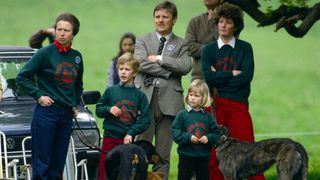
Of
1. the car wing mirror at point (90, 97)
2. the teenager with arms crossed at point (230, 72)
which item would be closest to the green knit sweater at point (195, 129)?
the teenager with arms crossed at point (230, 72)

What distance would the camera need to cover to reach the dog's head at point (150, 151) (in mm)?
14336

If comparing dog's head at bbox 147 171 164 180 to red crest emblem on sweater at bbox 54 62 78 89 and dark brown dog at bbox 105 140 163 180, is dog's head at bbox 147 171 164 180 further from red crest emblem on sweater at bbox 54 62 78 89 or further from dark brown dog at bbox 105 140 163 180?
red crest emblem on sweater at bbox 54 62 78 89

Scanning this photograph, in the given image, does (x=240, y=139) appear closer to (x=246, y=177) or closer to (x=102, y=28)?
(x=246, y=177)

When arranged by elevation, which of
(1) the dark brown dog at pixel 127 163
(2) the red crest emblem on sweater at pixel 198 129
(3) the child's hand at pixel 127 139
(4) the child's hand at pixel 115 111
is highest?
(4) the child's hand at pixel 115 111

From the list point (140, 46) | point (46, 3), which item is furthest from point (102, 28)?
point (140, 46)

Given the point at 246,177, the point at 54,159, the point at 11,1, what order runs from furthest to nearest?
the point at 11,1 < the point at 246,177 < the point at 54,159

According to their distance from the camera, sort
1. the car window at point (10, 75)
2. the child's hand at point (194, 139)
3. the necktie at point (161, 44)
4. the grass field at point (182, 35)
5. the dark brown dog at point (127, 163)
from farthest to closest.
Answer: the grass field at point (182, 35), the car window at point (10, 75), the necktie at point (161, 44), the child's hand at point (194, 139), the dark brown dog at point (127, 163)

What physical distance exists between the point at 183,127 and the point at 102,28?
2532 cm

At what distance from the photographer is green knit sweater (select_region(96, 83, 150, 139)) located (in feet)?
48.4

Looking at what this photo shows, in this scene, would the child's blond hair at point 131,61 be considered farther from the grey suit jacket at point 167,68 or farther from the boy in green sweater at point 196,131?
the boy in green sweater at point 196,131

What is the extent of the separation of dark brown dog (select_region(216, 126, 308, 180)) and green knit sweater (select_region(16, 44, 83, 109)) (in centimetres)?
189

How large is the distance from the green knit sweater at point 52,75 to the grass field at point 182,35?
63.6 ft

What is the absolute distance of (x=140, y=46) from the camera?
15.7 metres

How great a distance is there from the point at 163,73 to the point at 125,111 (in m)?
0.98
